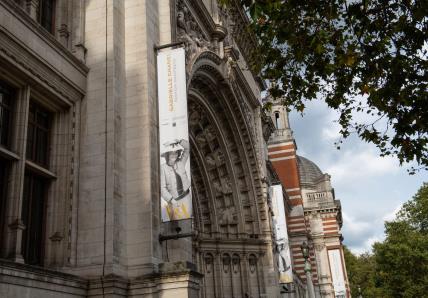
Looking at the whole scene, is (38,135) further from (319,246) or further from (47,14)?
(319,246)

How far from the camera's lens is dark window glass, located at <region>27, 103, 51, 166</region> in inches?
575

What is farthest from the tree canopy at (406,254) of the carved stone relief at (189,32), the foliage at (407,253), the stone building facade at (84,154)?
the stone building facade at (84,154)

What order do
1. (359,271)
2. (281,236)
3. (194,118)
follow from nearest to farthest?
(194,118) < (281,236) < (359,271)

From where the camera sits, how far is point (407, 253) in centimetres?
4394

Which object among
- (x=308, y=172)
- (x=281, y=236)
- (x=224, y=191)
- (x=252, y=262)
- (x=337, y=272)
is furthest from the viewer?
(x=308, y=172)

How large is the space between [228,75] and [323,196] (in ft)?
144

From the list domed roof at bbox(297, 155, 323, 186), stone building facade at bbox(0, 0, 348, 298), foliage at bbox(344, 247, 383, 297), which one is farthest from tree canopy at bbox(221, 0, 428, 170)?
foliage at bbox(344, 247, 383, 297)

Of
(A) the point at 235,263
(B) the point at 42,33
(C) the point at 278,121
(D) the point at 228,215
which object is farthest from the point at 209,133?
(C) the point at 278,121

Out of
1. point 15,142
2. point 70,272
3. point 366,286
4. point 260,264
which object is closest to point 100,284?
point 70,272

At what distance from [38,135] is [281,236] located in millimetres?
20043

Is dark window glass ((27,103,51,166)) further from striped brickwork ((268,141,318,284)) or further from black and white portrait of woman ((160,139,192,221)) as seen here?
striped brickwork ((268,141,318,284))

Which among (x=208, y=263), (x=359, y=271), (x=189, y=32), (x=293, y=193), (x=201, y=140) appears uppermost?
(x=293, y=193)

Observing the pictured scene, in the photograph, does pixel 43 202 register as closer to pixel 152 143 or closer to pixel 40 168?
pixel 40 168

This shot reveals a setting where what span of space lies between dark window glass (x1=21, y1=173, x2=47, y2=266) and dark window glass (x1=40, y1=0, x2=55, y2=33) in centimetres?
504
